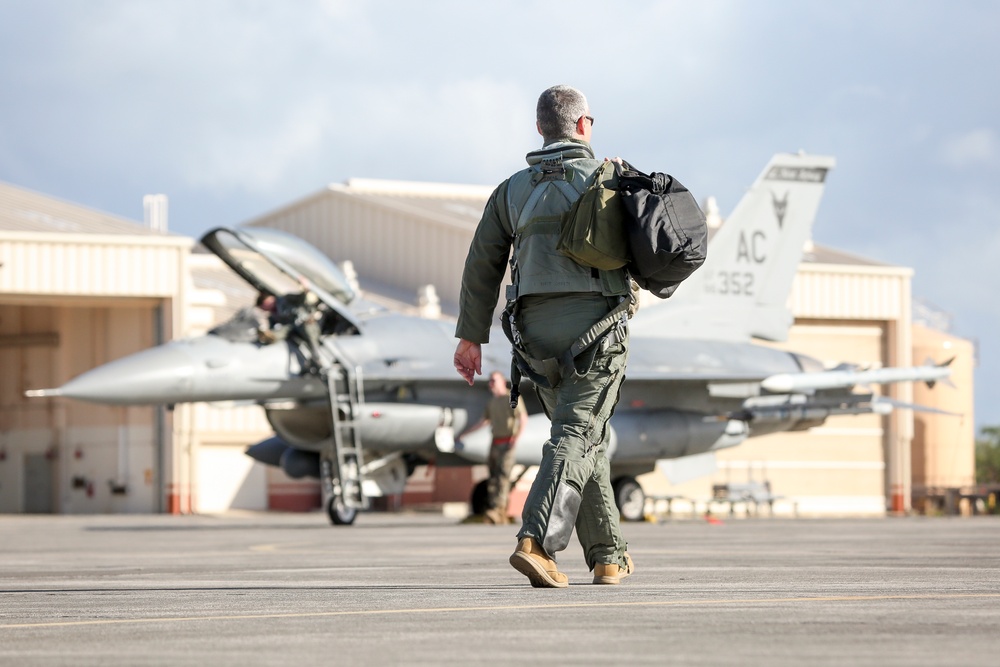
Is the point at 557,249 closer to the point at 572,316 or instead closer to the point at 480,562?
the point at 572,316

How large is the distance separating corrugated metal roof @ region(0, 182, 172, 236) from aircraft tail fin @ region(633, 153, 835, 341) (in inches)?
549

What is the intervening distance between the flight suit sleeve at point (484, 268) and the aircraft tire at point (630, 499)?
13.9 metres

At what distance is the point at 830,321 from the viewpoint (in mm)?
37156

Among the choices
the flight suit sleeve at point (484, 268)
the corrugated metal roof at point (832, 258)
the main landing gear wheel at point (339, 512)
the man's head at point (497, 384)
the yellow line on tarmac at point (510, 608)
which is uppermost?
the corrugated metal roof at point (832, 258)

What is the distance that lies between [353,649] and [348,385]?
1382 centimetres

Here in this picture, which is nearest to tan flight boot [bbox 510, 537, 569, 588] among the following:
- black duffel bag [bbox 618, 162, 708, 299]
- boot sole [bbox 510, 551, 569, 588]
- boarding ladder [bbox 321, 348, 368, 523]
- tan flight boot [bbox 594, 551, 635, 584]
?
boot sole [bbox 510, 551, 569, 588]

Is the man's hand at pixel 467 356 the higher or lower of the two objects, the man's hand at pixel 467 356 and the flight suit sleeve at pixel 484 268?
the lower

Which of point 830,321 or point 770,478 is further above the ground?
point 830,321

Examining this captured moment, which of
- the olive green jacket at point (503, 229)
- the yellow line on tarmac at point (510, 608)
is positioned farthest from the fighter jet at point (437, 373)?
the yellow line on tarmac at point (510, 608)

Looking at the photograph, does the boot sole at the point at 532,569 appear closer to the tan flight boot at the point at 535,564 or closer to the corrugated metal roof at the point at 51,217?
the tan flight boot at the point at 535,564

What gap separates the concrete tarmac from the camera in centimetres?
345

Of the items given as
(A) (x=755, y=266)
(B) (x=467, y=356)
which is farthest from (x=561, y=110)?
(A) (x=755, y=266)

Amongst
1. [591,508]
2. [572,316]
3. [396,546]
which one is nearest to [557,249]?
[572,316]

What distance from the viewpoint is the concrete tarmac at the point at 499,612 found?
3447mm
